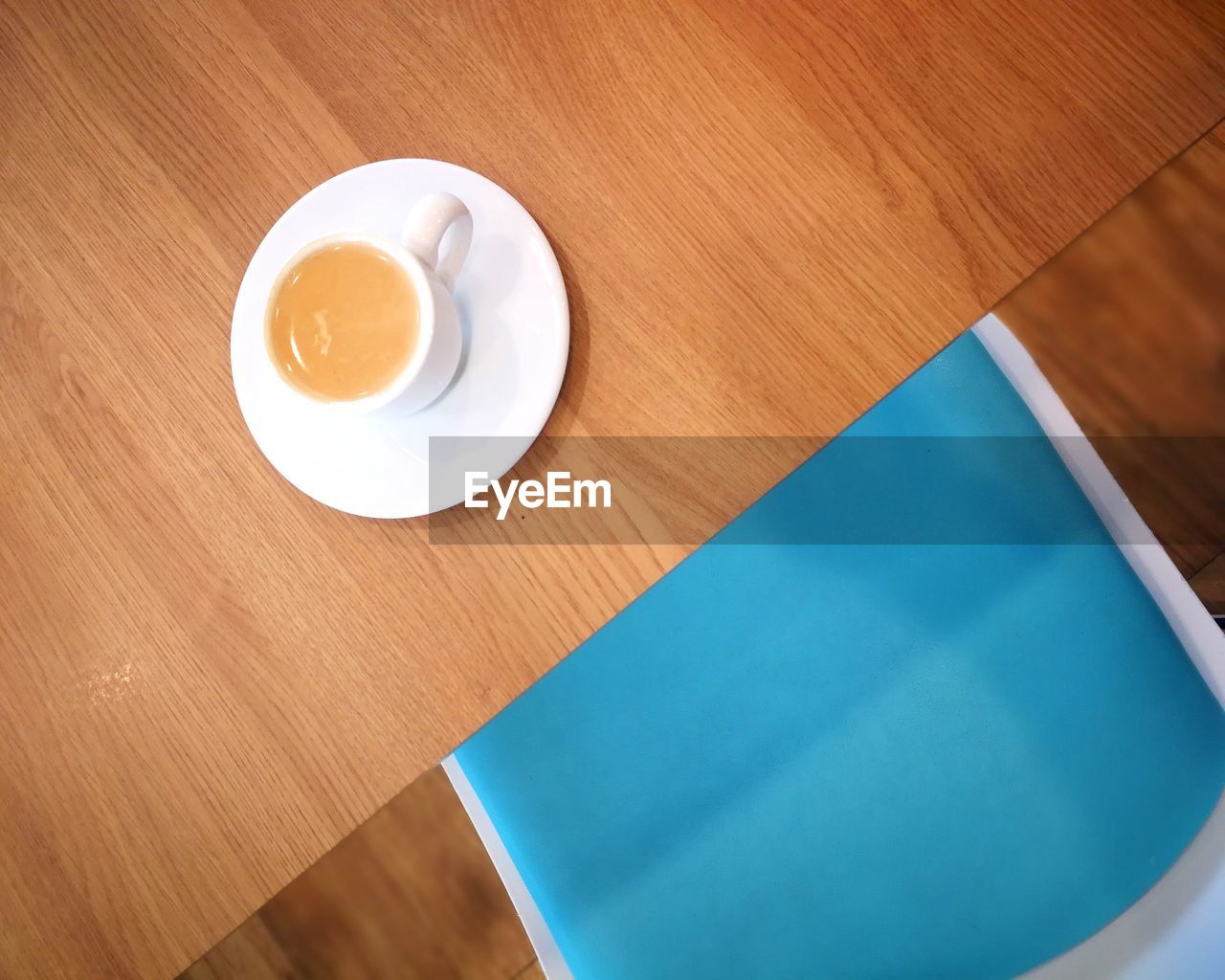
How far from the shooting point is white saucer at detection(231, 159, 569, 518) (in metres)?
0.55

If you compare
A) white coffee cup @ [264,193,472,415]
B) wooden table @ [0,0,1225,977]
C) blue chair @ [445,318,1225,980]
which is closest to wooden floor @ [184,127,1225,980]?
blue chair @ [445,318,1225,980]

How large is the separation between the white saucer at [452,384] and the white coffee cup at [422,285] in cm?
4

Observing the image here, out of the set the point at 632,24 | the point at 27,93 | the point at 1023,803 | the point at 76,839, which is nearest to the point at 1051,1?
the point at 632,24

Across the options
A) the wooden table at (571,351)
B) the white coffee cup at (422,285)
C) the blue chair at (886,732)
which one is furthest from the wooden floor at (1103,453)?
the white coffee cup at (422,285)

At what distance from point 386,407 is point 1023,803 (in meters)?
0.57

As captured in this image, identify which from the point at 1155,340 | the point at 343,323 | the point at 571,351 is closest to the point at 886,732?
the point at 571,351

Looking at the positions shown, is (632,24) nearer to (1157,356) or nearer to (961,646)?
(961,646)

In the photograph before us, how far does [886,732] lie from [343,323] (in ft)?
1.70

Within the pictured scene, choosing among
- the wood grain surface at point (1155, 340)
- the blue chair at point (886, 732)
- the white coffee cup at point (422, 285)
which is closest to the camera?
the white coffee cup at point (422, 285)

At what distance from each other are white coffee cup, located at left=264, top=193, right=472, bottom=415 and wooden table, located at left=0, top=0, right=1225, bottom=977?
9cm

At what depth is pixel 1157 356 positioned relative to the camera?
113cm

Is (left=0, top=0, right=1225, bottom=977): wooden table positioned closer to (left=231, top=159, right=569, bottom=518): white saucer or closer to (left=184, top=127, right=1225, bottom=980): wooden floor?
(left=231, top=159, right=569, bottom=518): white saucer

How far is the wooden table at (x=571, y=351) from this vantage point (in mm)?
558

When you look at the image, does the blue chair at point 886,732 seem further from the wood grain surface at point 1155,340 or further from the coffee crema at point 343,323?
the wood grain surface at point 1155,340
